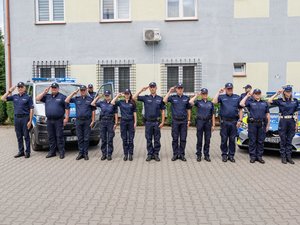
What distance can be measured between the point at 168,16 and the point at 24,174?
1016 centimetres

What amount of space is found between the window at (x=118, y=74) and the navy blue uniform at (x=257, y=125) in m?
7.68

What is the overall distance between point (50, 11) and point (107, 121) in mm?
8970

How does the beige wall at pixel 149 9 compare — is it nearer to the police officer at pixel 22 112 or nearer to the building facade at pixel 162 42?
the building facade at pixel 162 42

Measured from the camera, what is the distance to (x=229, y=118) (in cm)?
787

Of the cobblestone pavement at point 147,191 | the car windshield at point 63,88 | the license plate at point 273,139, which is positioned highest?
the car windshield at point 63,88

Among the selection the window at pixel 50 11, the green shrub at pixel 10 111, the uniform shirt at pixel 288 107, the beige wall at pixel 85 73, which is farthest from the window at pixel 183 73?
the uniform shirt at pixel 288 107

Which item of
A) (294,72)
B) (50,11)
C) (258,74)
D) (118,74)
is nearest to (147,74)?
(118,74)

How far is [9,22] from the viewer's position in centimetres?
1517

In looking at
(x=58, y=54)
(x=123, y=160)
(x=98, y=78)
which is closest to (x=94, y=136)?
(x=123, y=160)

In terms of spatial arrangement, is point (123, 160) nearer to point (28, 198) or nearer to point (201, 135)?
point (201, 135)

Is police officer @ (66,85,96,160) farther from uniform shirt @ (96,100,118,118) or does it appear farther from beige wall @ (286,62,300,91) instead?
beige wall @ (286,62,300,91)

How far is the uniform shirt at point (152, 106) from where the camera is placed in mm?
7953

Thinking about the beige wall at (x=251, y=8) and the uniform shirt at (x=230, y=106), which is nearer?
the uniform shirt at (x=230, y=106)

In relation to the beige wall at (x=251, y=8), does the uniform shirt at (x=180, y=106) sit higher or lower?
lower
